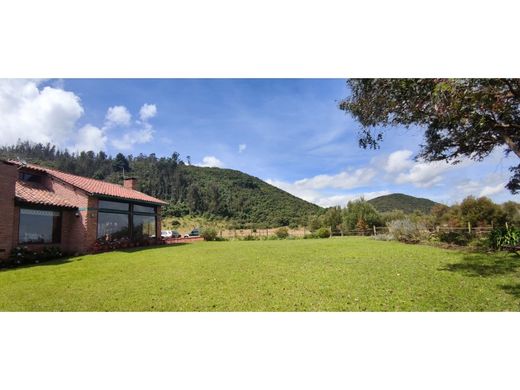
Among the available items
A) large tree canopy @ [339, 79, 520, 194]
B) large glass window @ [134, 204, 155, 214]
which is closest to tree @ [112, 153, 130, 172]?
large glass window @ [134, 204, 155, 214]

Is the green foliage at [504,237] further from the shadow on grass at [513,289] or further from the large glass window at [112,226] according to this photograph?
the large glass window at [112,226]

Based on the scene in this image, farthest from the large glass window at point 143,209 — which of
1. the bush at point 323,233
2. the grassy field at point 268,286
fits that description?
the bush at point 323,233

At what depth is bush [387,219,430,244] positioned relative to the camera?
1444cm

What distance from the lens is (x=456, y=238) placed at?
41.7 feet

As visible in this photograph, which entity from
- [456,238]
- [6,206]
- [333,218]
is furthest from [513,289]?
[333,218]

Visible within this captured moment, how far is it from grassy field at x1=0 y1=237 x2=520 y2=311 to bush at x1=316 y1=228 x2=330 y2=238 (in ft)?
45.5

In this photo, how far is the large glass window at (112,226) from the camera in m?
11.1

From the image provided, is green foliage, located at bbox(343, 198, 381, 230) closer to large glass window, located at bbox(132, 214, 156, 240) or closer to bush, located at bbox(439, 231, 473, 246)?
bush, located at bbox(439, 231, 473, 246)
